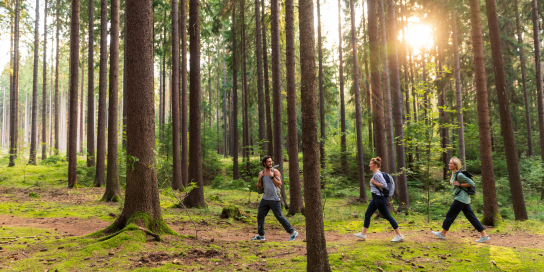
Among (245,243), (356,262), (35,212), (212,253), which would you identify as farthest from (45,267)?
(35,212)

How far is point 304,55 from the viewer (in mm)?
4023

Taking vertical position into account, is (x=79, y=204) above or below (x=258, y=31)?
below

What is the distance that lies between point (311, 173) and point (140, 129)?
3866 mm

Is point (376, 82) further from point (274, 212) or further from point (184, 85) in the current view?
point (184, 85)

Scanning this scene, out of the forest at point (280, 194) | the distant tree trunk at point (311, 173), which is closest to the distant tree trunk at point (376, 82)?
the forest at point (280, 194)

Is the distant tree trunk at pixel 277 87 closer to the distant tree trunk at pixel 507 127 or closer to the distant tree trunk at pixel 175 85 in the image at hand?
the distant tree trunk at pixel 175 85

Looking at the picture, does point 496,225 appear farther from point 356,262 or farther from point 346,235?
point 356,262

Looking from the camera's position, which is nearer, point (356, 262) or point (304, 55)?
point (304, 55)

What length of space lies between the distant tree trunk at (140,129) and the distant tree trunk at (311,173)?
3562mm

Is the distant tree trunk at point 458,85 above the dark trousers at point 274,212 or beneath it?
above

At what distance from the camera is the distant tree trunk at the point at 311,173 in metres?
3.83

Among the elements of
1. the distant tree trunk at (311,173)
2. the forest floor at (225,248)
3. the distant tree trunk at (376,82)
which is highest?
the distant tree trunk at (376,82)

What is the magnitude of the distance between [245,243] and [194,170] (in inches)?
197

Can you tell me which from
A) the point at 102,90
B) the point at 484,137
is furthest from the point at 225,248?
the point at 102,90
